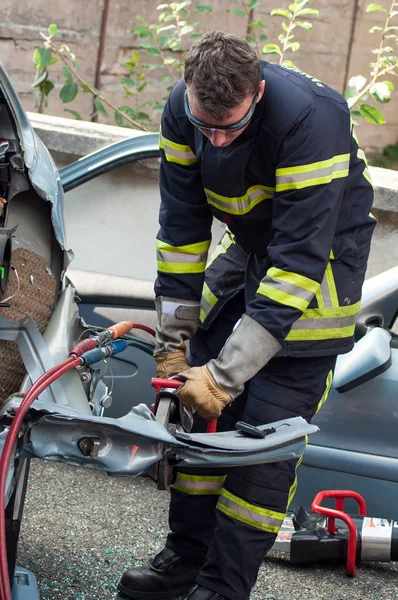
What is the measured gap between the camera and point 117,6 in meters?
7.21

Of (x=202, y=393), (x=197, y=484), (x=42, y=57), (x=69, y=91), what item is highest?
(x=42, y=57)

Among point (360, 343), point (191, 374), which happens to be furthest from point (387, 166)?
point (191, 374)

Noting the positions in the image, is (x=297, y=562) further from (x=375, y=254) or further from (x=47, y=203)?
(x=375, y=254)

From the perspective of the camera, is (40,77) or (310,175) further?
(40,77)

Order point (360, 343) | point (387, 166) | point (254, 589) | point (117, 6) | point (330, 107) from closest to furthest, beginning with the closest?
1. point (330, 107)
2. point (254, 589)
3. point (360, 343)
4. point (117, 6)
5. point (387, 166)

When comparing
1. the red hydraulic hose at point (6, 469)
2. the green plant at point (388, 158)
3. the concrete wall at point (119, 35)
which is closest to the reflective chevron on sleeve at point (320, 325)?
the red hydraulic hose at point (6, 469)

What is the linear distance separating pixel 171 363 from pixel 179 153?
63 cm

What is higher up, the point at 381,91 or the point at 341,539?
the point at 381,91

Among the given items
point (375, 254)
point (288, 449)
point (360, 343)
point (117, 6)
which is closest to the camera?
point (288, 449)

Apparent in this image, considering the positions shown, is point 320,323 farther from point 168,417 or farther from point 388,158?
point 388,158

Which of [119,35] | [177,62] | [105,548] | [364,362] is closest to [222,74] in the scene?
[364,362]

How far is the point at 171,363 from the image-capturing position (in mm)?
2783

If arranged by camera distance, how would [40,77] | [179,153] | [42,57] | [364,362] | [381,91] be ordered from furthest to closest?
[40,77] < [42,57] < [381,91] < [364,362] < [179,153]

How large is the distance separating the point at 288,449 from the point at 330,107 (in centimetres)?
92
